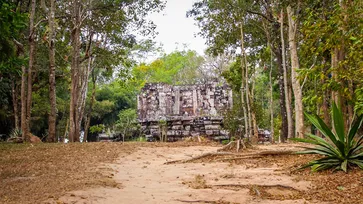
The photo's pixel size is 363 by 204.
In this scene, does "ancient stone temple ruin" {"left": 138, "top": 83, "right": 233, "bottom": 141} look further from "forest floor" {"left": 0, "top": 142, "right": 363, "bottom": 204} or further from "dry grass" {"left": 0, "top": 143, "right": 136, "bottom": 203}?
"forest floor" {"left": 0, "top": 142, "right": 363, "bottom": 204}

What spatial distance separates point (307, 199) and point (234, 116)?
53.4ft

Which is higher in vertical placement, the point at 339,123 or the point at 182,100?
the point at 182,100

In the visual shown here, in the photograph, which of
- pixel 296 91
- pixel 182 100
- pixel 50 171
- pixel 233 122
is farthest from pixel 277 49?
pixel 50 171

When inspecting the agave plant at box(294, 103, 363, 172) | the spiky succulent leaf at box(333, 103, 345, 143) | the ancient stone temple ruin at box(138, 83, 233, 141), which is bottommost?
the agave plant at box(294, 103, 363, 172)

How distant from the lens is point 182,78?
38.4m

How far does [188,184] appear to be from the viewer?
5.14m

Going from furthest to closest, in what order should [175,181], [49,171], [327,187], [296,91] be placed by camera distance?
1. [296,91]
2. [49,171]
3. [175,181]
4. [327,187]

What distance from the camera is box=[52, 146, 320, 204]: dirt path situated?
13.5ft

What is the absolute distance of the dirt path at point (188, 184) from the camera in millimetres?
4109

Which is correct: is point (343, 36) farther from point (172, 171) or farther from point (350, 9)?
point (172, 171)

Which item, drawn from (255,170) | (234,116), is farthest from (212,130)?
(255,170)

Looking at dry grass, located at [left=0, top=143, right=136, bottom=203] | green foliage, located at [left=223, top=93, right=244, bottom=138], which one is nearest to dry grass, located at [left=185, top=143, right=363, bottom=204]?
dry grass, located at [left=0, top=143, right=136, bottom=203]

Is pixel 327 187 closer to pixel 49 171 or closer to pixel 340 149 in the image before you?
pixel 340 149

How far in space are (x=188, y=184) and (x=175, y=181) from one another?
445mm
